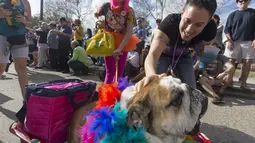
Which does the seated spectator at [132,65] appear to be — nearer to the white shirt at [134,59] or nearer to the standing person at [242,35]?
the white shirt at [134,59]

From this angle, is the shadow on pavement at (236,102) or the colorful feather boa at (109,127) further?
the shadow on pavement at (236,102)

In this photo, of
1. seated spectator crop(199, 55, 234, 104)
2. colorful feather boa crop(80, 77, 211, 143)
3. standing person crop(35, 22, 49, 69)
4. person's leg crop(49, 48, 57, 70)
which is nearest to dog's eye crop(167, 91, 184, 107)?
colorful feather boa crop(80, 77, 211, 143)

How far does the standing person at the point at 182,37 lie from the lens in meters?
2.51

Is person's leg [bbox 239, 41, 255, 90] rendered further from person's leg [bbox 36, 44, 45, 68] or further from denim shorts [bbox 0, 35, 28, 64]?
person's leg [bbox 36, 44, 45, 68]

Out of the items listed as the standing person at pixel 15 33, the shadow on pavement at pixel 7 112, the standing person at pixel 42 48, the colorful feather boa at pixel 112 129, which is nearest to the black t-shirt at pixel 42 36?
the standing person at pixel 42 48

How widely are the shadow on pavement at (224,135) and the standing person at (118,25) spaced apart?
1454mm

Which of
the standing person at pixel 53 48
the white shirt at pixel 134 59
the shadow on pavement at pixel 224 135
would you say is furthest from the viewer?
the standing person at pixel 53 48

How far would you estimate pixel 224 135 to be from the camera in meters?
3.71

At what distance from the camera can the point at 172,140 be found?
2.21m

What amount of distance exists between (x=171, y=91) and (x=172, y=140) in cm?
41

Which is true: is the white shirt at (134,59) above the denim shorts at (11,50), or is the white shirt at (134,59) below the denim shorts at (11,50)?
below

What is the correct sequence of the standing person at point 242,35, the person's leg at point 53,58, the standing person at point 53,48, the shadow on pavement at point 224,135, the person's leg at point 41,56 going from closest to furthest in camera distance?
the shadow on pavement at point 224,135 < the standing person at point 242,35 < the standing person at point 53,48 < the person's leg at point 53,58 < the person's leg at point 41,56

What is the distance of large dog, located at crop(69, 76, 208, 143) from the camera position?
210 cm

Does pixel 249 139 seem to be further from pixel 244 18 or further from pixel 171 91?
pixel 244 18
